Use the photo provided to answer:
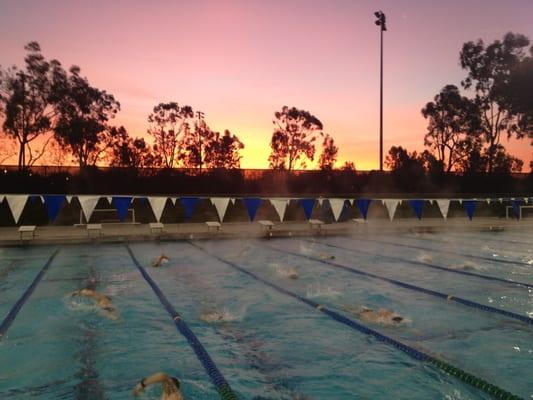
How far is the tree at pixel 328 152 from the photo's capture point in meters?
35.0

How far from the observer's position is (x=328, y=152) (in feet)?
116

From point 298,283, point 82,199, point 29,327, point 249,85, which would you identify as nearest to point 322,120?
point 249,85

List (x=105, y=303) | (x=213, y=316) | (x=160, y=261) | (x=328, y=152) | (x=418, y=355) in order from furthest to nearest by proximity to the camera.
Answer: (x=328, y=152)
(x=160, y=261)
(x=105, y=303)
(x=213, y=316)
(x=418, y=355)

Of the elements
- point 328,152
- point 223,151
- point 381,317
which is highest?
point 328,152

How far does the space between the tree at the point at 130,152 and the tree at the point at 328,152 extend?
40.9ft

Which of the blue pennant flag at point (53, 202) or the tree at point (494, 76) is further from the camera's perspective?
the tree at point (494, 76)

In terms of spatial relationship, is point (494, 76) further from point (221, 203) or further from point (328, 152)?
point (221, 203)

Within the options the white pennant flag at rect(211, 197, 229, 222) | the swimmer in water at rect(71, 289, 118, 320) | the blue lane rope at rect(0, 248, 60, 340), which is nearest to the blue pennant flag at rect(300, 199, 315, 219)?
the white pennant flag at rect(211, 197, 229, 222)

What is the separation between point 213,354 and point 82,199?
959cm

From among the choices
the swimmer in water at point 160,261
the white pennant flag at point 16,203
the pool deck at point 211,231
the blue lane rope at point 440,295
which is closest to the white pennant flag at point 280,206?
the pool deck at point 211,231

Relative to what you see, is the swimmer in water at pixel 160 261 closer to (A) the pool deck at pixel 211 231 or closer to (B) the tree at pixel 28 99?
(A) the pool deck at pixel 211 231

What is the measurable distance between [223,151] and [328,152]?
8.43m

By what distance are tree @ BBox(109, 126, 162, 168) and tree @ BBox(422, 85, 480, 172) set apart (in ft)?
68.8

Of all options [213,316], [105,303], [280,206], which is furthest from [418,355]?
[280,206]
